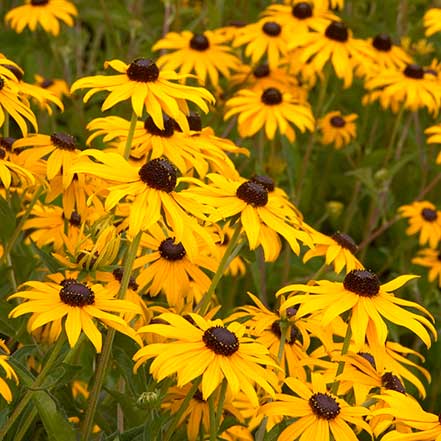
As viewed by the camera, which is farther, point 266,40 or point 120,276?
point 266,40

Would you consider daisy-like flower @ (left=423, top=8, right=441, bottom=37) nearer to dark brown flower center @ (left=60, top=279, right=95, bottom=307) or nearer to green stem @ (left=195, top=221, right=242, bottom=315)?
green stem @ (left=195, top=221, right=242, bottom=315)

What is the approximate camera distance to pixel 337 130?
12.9 ft

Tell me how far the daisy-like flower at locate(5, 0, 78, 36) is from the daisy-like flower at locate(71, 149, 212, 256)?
6.01ft

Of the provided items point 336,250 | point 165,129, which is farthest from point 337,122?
point 165,129

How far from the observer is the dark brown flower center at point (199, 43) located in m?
3.39

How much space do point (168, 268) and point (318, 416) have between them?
1.83 ft

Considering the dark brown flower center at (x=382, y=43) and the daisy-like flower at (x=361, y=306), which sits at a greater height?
the daisy-like flower at (x=361, y=306)

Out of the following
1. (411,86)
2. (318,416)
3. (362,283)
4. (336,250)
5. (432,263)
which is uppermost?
(362,283)

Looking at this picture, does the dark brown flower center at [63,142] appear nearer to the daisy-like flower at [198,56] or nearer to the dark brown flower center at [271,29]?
the daisy-like flower at [198,56]

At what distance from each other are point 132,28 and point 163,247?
1.65 m

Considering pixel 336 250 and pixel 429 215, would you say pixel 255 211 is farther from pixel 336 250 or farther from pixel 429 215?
pixel 429 215

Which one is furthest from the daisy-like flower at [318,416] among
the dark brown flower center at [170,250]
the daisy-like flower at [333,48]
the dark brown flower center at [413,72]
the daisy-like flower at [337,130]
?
the daisy-like flower at [337,130]

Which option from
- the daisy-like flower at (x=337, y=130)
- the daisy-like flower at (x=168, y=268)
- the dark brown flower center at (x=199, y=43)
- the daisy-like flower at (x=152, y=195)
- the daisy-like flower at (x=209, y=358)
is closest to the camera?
the daisy-like flower at (x=209, y=358)

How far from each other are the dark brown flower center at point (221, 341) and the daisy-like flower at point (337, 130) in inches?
94.3
